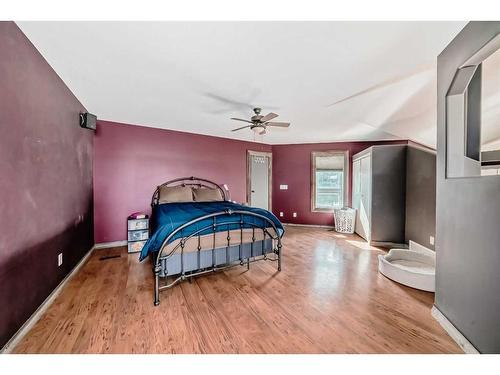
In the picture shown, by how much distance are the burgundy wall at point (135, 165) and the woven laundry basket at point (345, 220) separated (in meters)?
3.15

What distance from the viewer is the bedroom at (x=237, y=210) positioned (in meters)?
1.45

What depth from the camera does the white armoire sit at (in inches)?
146

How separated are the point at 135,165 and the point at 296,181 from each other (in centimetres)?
407

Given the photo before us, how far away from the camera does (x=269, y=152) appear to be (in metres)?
5.86

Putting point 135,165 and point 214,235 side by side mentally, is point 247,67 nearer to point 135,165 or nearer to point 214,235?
point 214,235

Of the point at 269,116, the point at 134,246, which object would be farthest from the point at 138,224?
the point at 269,116

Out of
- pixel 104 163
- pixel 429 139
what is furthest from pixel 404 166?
pixel 104 163

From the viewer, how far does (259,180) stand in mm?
5746

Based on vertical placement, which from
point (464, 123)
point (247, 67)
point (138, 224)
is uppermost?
point (247, 67)

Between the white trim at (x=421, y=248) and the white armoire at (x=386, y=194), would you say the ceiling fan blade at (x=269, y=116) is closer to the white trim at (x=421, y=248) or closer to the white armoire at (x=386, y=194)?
the white armoire at (x=386, y=194)

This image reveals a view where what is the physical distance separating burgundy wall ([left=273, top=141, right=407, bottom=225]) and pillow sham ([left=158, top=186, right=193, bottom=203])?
109 inches
